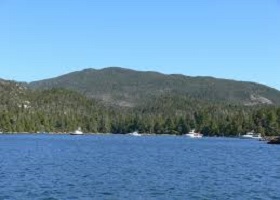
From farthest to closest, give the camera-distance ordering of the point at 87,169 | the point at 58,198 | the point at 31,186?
the point at 87,169
the point at 31,186
the point at 58,198

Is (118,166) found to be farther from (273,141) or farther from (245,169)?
(273,141)

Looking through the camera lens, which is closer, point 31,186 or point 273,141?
point 31,186

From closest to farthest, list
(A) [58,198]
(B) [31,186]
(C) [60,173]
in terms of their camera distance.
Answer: (A) [58,198], (B) [31,186], (C) [60,173]

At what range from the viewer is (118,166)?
84938 millimetres

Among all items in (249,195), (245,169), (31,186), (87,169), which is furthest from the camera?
(245,169)

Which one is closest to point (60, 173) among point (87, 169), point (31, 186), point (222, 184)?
point (87, 169)

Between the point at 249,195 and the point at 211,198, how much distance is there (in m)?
4.47

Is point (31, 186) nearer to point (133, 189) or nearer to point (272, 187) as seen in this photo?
point (133, 189)

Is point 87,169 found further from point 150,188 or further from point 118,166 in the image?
point 150,188

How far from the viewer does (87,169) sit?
78.3 metres

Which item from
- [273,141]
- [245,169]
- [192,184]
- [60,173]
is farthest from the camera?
[273,141]

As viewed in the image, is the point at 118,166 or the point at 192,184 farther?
the point at 118,166

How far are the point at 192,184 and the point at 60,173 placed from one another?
17.1 meters

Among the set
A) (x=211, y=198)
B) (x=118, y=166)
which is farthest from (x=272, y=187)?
(x=118, y=166)
